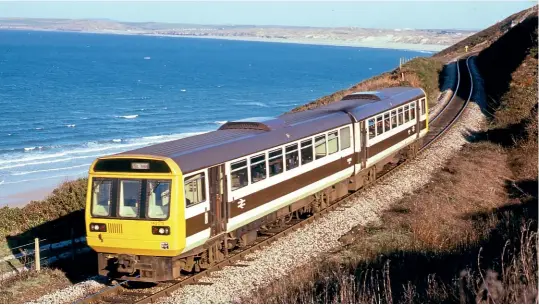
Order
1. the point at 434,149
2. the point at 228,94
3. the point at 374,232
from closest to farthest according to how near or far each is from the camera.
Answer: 1. the point at 374,232
2. the point at 434,149
3. the point at 228,94

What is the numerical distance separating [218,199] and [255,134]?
2.25m

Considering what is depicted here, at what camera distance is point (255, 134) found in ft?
50.0

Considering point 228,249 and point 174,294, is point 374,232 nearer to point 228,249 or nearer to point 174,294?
point 228,249

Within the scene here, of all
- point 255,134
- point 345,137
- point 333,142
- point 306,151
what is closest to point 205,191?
point 255,134

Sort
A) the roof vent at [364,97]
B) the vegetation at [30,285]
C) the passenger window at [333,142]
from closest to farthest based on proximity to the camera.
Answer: the vegetation at [30,285] < the passenger window at [333,142] < the roof vent at [364,97]

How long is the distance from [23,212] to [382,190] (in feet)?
33.2

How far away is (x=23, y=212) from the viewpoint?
20.9 meters

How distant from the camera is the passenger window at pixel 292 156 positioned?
52.4ft

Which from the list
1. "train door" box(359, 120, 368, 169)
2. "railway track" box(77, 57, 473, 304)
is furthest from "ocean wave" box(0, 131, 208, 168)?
"train door" box(359, 120, 368, 169)

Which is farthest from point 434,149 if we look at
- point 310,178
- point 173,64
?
point 173,64

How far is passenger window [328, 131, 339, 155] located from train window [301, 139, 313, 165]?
Answer: 104 centimetres

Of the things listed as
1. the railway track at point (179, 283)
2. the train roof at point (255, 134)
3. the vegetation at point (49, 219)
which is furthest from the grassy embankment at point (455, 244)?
the vegetation at point (49, 219)

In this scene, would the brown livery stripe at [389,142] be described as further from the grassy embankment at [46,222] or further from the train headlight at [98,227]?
the train headlight at [98,227]

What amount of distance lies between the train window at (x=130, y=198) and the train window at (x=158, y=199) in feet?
0.68
